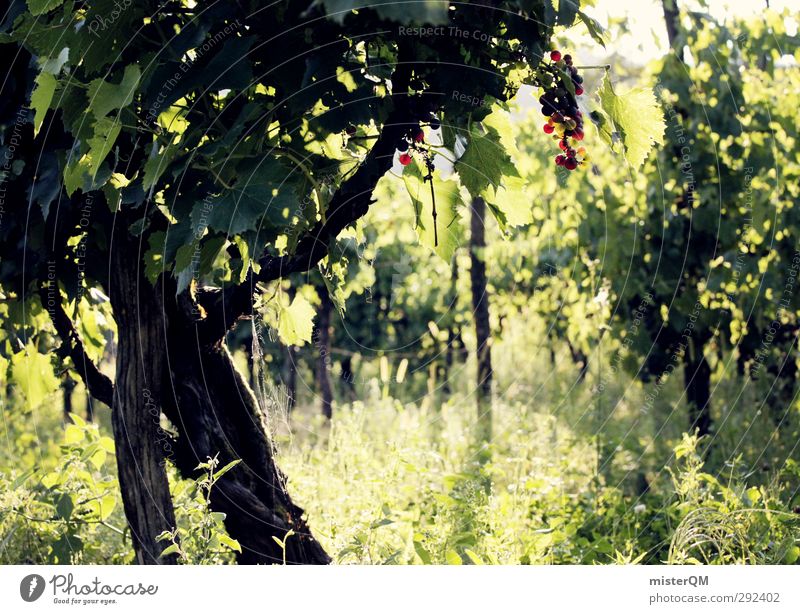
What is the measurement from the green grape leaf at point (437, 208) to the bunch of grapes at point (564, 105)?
0.39m

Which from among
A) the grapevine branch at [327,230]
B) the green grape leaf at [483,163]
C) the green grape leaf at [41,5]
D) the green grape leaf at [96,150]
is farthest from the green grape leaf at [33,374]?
the green grape leaf at [483,163]

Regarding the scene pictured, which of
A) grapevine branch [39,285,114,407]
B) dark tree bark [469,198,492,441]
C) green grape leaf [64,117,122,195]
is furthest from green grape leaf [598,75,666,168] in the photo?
dark tree bark [469,198,492,441]

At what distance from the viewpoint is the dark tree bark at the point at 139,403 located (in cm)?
336

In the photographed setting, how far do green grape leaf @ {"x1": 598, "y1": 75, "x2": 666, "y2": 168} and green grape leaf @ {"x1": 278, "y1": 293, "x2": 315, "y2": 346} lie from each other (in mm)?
1389

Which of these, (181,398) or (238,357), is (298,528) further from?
(238,357)

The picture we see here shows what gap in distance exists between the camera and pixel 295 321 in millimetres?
3480

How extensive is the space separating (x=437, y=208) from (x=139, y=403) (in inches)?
51.6

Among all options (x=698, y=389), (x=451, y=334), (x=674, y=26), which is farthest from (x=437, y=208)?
(x=451, y=334)

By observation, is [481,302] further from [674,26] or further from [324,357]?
[674,26]

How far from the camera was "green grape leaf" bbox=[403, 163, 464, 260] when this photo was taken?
3125 mm

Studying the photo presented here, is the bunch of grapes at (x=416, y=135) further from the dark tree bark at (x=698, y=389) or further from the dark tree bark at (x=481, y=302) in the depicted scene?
the dark tree bark at (x=698, y=389)

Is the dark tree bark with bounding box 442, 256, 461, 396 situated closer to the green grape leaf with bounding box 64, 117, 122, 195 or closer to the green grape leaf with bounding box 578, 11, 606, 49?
the green grape leaf with bounding box 64, 117, 122, 195

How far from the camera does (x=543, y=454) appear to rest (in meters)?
6.24
